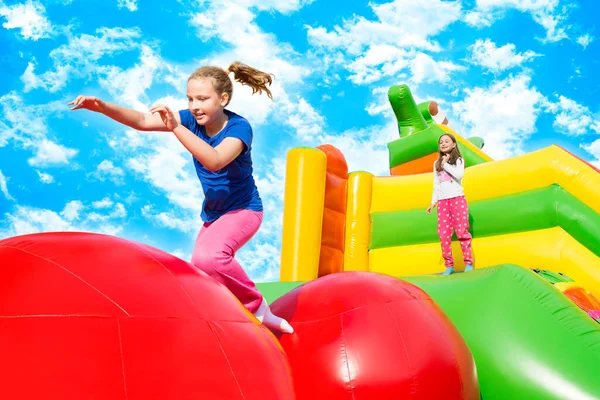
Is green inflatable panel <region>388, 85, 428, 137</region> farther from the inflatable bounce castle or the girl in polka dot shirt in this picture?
the girl in polka dot shirt

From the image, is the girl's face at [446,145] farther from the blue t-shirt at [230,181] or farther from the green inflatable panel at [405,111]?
the blue t-shirt at [230,181]

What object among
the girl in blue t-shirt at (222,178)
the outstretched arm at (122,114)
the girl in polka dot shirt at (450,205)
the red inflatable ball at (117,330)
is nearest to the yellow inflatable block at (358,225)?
the girl in polka dot shirt at (450,205)

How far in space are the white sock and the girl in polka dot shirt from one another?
8.19 feet

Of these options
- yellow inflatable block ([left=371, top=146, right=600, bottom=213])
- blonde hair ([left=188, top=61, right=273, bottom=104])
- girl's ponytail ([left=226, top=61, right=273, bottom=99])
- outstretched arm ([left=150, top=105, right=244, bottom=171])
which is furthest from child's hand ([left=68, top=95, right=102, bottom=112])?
yellow inflatable block ([left=371, top=146, right=600, bottom=213])

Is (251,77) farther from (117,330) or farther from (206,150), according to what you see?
(117,330)

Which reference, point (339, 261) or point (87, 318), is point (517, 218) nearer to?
point (339, 261)

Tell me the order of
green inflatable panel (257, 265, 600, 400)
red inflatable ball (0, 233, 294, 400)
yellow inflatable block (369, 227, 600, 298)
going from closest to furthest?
red inflatable ball (0, 233, 294, 400)
green inflatable panel (257, 265, 600, 400)
yellow inflatable block (369, 227, 600, 298)

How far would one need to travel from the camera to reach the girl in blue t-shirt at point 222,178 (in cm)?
214

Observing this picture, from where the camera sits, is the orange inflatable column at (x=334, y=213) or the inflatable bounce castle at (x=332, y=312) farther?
the orange inflatable column at (x=334, y=213)

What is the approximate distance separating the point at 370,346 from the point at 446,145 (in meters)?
3.01

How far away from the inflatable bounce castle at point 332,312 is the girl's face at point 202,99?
2.43ft

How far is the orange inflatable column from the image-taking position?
16.7ft

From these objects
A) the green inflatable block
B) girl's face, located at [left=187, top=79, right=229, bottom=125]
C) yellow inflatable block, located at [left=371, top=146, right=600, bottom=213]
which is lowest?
the green inflatable block

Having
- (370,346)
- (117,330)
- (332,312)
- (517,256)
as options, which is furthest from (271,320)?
(517,256)
